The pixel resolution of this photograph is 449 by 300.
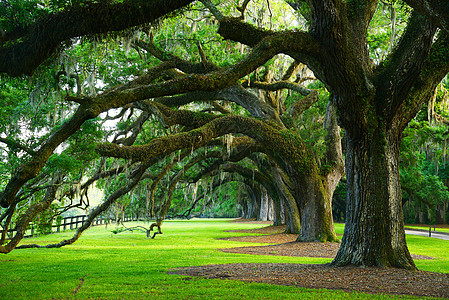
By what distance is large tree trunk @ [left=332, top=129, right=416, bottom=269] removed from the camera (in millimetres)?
8422

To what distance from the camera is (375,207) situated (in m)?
8.57

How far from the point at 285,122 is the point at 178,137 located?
22.4ft

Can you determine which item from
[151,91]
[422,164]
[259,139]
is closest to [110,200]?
[259,139]

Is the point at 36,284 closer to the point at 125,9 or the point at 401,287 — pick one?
the point at 125,9

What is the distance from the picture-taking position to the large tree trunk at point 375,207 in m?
8.42

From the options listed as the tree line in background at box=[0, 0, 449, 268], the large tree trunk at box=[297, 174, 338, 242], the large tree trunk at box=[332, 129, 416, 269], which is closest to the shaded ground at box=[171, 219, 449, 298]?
the large tree trunk at box=[332, 129, 416, 269]

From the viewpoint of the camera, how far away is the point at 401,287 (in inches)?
255

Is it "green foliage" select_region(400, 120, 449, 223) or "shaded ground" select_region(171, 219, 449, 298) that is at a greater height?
"green foliage" select_region(400, 120, 449, 223)

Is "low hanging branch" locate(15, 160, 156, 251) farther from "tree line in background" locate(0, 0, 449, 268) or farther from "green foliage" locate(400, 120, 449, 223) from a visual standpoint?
"green foliage" locate(400, 120, 449, 223)

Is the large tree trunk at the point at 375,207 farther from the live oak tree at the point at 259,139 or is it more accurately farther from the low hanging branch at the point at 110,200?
the low hanging branch at the point at 110,200

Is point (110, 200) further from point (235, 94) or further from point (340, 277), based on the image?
point (340, 277)

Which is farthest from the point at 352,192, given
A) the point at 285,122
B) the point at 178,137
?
the point at 285,122

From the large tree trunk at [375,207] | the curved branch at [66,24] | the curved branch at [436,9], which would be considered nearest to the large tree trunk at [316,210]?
the large tree trunk at [375,207]

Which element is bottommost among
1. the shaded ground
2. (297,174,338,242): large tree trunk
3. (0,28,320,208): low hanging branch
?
the shaded ground
